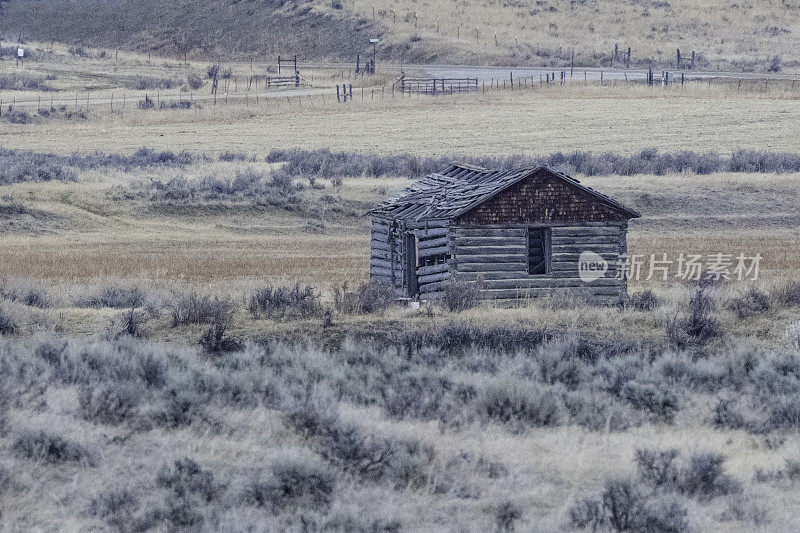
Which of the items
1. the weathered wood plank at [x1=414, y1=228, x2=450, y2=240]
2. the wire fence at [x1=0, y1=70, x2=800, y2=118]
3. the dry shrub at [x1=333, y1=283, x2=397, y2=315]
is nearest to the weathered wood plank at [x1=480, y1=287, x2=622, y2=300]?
the weathered wood plank at [x1=414, y1=228, x2=450, y2=240]

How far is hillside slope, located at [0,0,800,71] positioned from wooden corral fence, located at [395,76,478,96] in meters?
13.5

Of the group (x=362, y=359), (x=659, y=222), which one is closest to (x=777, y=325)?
(x=362, y=359)

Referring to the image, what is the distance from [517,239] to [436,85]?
49.6 metres

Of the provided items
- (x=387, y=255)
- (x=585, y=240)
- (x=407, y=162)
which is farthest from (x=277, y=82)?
(x=585, y=240)

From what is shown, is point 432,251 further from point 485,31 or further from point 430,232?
point 485,31

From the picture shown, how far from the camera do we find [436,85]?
7069cm

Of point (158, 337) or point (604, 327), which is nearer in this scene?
point (158, 337)

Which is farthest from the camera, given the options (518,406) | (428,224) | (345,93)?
(345,93)

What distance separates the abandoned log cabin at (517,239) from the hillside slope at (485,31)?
6058 cm

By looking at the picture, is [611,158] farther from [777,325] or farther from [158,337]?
[158,337]

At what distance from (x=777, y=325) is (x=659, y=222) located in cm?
1924

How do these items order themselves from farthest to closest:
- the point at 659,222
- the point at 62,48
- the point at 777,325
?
the point at 62,48
the point at 659,222
the point at 777,325

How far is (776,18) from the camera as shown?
330 ft

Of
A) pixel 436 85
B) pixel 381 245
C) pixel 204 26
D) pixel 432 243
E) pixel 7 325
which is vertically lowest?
pixel 381 245
